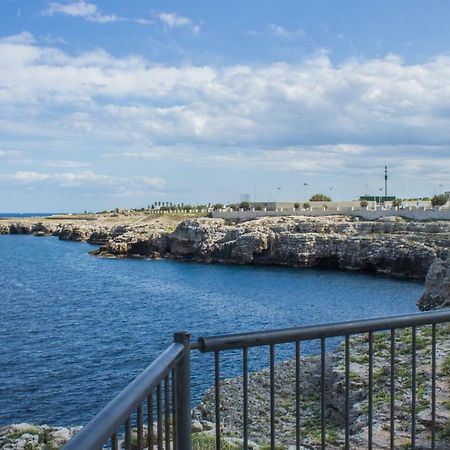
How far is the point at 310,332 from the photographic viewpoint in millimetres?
3959

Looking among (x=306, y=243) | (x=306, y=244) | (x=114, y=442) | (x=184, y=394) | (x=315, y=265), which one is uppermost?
(x=114, y=442)

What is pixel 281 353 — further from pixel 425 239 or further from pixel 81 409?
pixel 425 239

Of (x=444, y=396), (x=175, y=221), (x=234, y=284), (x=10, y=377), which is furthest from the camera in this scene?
(x=175, y=221)

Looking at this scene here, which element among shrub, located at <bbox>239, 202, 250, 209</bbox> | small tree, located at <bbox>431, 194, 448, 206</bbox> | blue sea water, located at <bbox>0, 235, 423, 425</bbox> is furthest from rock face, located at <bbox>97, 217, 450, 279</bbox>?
shrub, located at <bbox>239, 202, 250, 209</bbox>

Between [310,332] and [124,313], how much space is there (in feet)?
111

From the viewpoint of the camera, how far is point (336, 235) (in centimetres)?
7012

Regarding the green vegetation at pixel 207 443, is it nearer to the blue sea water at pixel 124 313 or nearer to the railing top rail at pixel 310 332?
the railing top rail at pixel 310 332

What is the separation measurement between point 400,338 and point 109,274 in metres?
48.9

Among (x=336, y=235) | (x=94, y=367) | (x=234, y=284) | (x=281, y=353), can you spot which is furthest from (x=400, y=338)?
(x=336, y=235)

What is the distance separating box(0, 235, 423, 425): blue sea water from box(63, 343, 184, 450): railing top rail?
15306 mm

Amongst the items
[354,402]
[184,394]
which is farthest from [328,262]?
[184,394]

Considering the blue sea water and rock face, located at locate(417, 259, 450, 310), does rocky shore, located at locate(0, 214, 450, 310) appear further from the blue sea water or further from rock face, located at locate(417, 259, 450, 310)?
rock face, located at locate(417, 259, 450, 310)

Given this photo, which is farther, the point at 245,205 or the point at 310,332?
the point at 245,205

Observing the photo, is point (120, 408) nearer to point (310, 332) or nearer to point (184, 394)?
point (184, 394)
